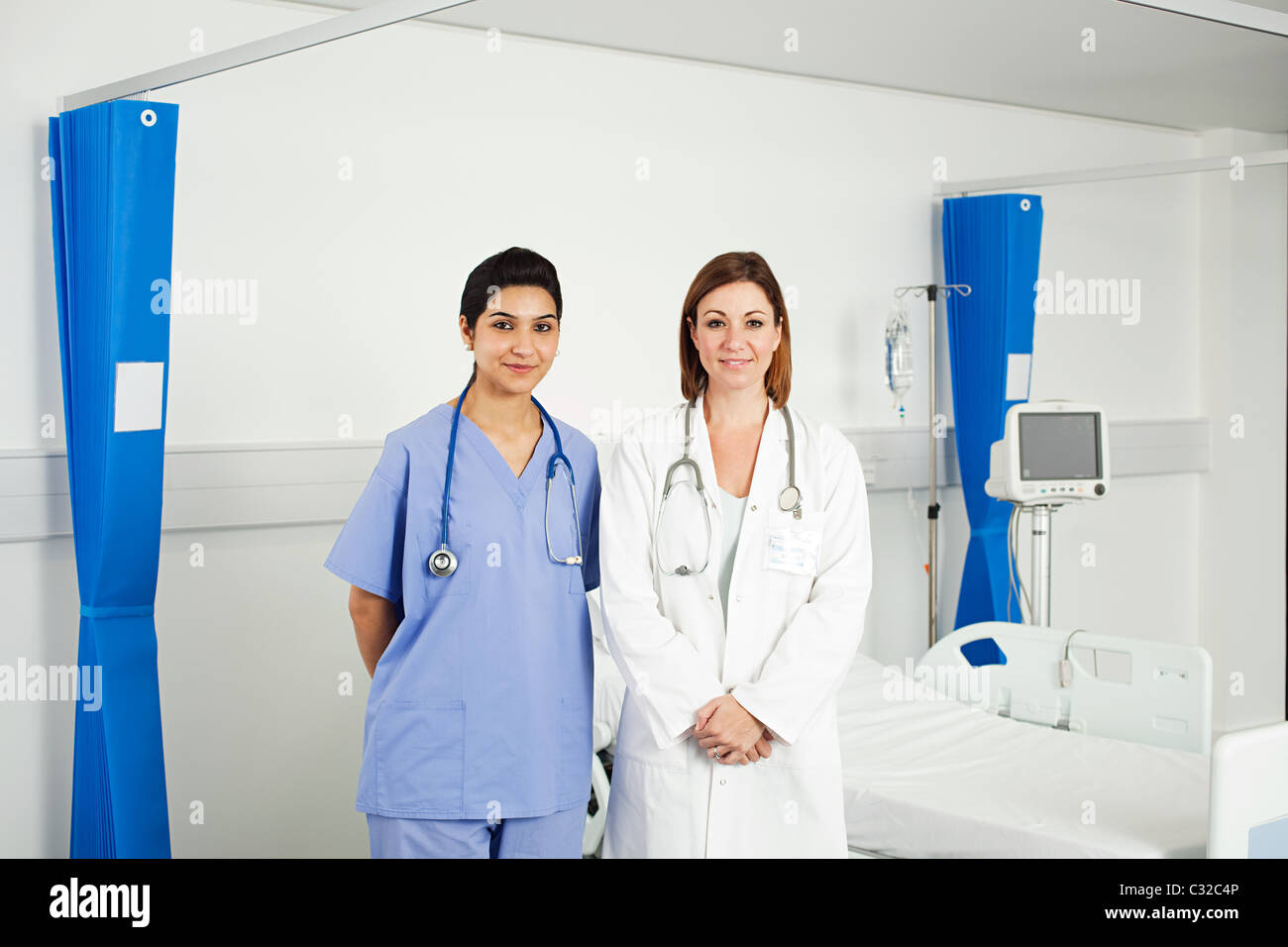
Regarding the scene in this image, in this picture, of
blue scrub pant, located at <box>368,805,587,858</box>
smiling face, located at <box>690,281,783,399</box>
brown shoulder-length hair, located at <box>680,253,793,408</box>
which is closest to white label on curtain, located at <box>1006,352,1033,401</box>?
brown shoulder-length hair, located at <box>680,253,793,408</box>

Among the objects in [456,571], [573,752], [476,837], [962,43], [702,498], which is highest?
[962,43]

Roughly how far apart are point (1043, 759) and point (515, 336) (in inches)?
63.2

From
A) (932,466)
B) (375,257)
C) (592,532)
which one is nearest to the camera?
(592,532)

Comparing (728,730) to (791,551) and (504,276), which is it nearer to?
(791,551)

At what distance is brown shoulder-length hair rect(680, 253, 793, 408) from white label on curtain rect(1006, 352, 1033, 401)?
201cm

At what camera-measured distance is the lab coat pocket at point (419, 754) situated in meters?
1.71

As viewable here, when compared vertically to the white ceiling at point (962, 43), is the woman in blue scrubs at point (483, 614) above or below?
below

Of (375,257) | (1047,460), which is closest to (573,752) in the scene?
(375,257)

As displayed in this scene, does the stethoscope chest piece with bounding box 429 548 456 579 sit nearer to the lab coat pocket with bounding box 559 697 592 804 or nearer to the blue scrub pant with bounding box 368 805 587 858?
the lab coat pocket with bounding box 559 697 592 804

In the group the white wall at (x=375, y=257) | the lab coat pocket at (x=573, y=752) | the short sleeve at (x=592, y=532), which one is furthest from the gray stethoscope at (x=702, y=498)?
the white wall at (x=375, y=257)

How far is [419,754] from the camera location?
1713mm

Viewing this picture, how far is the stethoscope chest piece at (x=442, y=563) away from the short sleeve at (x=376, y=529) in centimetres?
11

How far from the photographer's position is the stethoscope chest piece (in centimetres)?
170

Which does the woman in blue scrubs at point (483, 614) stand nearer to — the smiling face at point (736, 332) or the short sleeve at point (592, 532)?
the short sleeve at point (592, 532)
